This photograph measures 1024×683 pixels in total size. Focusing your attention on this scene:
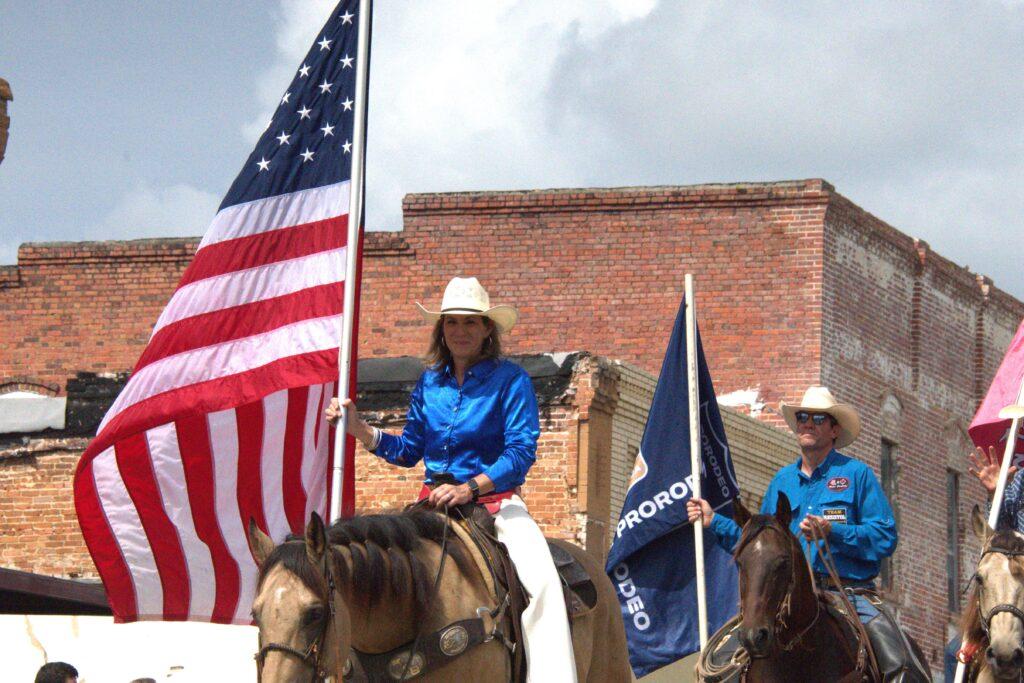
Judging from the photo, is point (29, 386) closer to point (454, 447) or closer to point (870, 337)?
point (870, 337)

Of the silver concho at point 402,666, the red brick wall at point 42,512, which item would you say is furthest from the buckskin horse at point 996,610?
the red brick wall at point 42,512

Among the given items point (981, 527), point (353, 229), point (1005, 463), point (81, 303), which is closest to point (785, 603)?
point (981, 527)

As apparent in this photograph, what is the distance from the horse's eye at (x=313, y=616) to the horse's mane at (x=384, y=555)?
0.94 ft

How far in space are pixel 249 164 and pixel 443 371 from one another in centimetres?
192

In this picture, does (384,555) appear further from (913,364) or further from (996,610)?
(913,364)

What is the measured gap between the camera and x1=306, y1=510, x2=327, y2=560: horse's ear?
281 inches

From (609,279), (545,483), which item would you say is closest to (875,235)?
(609,279)

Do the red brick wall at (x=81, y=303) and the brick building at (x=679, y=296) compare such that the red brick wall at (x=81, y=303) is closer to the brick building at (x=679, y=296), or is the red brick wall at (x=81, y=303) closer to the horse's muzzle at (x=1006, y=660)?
the brick building at (x=679, y=296)

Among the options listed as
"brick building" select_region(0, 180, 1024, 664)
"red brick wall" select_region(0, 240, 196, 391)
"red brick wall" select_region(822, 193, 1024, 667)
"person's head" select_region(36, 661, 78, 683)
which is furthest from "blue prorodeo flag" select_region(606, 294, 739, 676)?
"red brick wall" select_region(0, 240, 196, 391)

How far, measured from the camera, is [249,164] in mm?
10148

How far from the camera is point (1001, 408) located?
10953mm

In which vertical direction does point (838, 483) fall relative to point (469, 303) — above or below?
below

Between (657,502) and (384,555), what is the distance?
17.5 feet

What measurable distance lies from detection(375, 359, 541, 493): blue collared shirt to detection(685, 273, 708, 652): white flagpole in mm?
2369
